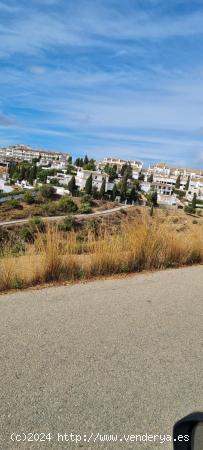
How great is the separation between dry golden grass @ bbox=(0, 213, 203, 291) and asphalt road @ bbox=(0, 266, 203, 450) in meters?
0.65

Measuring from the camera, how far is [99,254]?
5680 mm

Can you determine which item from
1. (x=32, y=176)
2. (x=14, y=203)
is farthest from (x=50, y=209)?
(x=32, y=176)

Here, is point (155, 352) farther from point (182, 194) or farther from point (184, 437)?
point (182, 194)

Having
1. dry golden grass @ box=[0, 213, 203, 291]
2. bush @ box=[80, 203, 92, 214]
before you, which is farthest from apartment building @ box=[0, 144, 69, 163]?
dry golden grass @ box=[0, 213, 203, 291]

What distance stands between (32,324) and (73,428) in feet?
4.59

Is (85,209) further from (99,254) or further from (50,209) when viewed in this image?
(99,254)

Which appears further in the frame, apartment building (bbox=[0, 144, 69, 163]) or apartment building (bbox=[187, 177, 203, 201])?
apartment building (bbox=[0, 144, 69, 163])

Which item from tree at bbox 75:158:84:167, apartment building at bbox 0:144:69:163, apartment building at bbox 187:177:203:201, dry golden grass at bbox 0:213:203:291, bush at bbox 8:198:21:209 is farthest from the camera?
apartment building at bbox 0:144:69:163

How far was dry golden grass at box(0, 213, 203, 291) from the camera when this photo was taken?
16.7ft

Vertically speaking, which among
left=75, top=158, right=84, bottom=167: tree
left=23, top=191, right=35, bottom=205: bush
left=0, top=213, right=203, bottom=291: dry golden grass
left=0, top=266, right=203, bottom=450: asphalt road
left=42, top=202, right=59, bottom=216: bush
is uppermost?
left=75, top=158, right=84, bottom=167: tree

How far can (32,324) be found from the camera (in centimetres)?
343

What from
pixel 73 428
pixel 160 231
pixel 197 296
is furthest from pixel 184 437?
pixel 160 231

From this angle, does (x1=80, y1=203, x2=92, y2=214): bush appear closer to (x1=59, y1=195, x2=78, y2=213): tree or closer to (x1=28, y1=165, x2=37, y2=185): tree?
→ (x1=59, y1=195, x2=78, y2=213): tree

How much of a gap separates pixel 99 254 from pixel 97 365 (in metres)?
2.94
